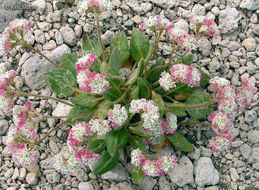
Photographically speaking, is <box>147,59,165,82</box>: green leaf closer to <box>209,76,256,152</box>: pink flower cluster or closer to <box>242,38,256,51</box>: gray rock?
<box>209,76,256,152</box>: pink flower cluster

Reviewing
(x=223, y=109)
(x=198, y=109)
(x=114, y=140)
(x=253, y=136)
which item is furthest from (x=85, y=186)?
(x=253, y=136)

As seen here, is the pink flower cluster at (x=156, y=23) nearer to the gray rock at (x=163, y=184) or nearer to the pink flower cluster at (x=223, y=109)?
the pink flower cluster at (x=223, y=109)

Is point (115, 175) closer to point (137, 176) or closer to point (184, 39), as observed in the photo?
point (137, 176)

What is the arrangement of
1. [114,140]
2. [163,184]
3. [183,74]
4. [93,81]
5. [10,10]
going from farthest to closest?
[10,10] < [163,184] < [114,140] < [183,74] < [93,81]

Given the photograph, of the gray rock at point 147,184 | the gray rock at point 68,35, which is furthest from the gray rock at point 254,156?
the gray rock at point 68,35

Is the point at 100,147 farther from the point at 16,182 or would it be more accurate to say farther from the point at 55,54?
the point at 55,54

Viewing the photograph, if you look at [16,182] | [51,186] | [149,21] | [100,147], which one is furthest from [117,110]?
[16,182]
